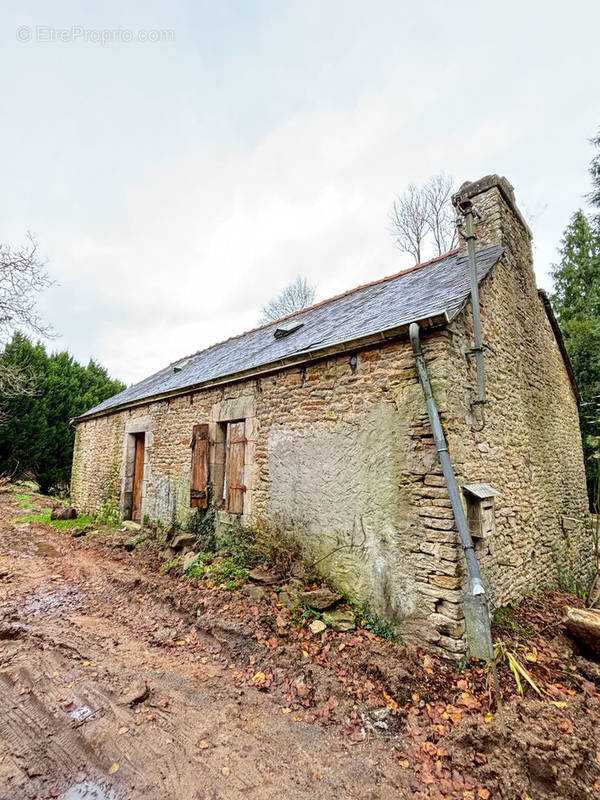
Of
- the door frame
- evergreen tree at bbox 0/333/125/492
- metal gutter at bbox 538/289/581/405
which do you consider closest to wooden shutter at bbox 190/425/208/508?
the door frame

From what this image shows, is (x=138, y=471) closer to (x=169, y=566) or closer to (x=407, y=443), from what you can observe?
(x=169, y=566)

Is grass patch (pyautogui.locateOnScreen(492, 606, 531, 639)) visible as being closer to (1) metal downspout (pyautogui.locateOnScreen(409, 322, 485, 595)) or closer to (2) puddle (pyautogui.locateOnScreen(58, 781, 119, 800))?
(1) metal downspout (pyautogui.locateOnScreen(409, 322, 485, 595))

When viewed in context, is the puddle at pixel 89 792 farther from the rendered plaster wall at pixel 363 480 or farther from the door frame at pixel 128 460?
the door frame at pixel 128 460

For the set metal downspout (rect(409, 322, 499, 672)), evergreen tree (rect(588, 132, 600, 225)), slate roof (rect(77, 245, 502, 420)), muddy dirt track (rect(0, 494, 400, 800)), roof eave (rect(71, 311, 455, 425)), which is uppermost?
evergreen tree (rect(588, 132, 600, 225))

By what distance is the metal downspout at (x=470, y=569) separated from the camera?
3342 millimetres

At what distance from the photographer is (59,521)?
35.4 feet

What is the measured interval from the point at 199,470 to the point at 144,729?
432 cm

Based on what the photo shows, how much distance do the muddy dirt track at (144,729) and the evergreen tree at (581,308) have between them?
45.6 feet

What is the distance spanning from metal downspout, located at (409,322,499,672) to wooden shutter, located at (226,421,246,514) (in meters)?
3.45

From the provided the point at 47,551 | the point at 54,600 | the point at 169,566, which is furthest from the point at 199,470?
the point at 47,551

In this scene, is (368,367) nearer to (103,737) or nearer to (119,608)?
(103,737)

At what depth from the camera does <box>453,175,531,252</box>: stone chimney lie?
6.29 meters

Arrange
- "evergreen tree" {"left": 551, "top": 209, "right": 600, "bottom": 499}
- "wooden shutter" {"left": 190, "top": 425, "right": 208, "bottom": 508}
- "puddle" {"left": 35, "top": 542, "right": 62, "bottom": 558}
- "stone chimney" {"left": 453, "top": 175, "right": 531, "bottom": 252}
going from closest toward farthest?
"stone chimney" {"left": 453, "top": 175, "right": 531, "bottom": 252}, "wooden shutter" {"left": 190, "top": 425, "right": 208, "bottom": 508}, "puddle" {"left": 35, "top": 542, "right": 62, "bottom": 558}, "evergreen tree" {"left": 551, "top": 209, "right": 600, "bottom": 499}

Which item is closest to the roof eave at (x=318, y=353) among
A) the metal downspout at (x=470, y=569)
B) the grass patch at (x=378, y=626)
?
the metal downspout at (x=470, y=569)
